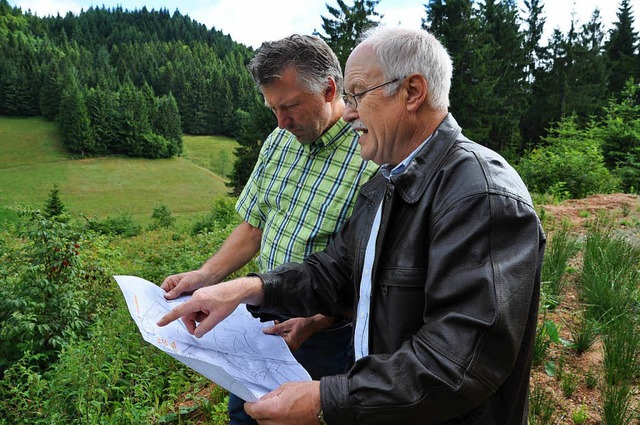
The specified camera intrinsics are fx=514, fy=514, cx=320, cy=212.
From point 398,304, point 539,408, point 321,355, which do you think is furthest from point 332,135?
point 539,408

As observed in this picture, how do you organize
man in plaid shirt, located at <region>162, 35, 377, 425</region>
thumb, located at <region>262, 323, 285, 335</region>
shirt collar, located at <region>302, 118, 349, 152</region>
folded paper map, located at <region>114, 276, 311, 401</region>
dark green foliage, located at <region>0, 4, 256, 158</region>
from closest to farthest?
folded paper map, located at <region>114, 276, 311, 401</region> < thumb, located at <region>262, 323, 285, 335</region> < man in plaid shirt, located at <region>162, 35, 377, 425</region> < shirt collar, located at <region>302, 118, 349, 152</region> < dark green foliage, located at <region>0, 4, 256, 158</region>

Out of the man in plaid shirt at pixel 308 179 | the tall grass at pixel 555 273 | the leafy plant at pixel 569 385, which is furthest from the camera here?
the tall grass at pixel 555 273

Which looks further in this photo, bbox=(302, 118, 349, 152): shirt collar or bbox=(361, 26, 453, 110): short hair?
bbox=(302, 118, 349, 152): shirt collar

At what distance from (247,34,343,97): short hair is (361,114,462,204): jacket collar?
867 millimetres

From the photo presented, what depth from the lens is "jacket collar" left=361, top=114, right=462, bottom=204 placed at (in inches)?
48.3

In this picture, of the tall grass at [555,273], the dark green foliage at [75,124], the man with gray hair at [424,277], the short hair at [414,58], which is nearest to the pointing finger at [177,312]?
the man with gray hair at [424,277]

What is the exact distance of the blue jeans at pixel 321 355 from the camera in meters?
2.04

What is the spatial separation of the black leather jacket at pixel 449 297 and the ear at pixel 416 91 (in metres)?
0.10

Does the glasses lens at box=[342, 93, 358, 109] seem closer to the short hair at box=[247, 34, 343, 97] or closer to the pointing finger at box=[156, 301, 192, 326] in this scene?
the short hair at box=[247, 34, 343, 97]

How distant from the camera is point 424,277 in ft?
3.88

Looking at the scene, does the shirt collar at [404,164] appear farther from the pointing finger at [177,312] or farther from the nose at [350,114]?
the pointing finger at [177,312]

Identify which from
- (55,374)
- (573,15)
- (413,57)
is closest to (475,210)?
(413,57)

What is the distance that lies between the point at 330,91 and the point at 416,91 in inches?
33.4

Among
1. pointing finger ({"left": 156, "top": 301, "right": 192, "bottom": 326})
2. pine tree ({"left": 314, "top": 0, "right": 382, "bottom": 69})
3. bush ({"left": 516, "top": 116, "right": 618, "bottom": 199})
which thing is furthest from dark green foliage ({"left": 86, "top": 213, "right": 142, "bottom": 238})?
pointing finger ({"left": 156, "top": 301, "right": 192, "bottom": 326})
